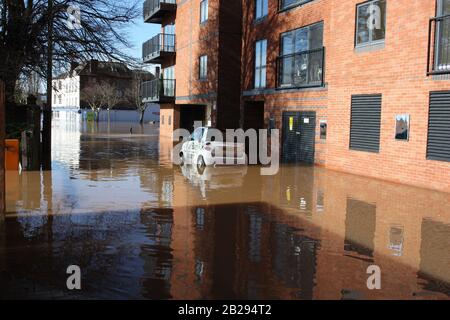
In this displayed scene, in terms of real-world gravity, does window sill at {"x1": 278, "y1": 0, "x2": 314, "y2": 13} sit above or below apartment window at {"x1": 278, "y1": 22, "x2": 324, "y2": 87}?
above

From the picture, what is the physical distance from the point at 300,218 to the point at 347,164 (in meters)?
7.62

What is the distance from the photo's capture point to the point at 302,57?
65.0ft

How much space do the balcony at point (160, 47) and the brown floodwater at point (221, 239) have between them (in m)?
22.0

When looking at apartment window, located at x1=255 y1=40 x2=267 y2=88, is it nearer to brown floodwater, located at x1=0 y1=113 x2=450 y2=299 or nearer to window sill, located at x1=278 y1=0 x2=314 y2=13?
window sill, located at x1=278 y1=0 x2=314 y2=13

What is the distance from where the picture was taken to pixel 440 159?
1270 centimetres

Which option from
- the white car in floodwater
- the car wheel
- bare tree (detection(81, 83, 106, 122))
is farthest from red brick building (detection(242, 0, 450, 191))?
bare tree (detection(81, 83, 106, 122))

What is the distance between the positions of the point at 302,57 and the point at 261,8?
484cm

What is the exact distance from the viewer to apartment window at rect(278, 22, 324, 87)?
18844 mm

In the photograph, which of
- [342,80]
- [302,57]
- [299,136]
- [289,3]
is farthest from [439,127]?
[289,3]

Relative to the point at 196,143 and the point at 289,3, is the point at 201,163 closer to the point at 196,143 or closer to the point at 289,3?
the point at 196,143

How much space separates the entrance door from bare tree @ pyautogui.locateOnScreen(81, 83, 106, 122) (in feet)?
226

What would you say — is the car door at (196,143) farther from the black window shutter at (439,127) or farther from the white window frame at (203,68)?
the white window frame at (203,68)

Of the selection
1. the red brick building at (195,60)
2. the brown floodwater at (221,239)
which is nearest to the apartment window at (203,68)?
the red brick building at (195,60)
